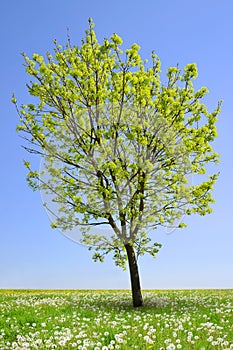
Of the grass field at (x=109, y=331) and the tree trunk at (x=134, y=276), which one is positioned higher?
the tree trunk at (x=134, y=276)

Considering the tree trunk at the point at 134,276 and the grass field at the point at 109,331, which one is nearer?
the grass field at the point at 109,331

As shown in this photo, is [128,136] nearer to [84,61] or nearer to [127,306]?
[84,61]

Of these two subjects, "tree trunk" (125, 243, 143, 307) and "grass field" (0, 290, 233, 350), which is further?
"tree trunk" (125, 243, 143, 307)

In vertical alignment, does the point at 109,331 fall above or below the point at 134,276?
below

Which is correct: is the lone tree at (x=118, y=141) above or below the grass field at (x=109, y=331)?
above

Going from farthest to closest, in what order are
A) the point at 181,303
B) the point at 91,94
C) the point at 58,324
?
the point at 181,303 < the point at 91,94 < the point at 58,324

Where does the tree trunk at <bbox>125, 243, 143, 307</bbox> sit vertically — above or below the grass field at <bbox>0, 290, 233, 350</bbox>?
above

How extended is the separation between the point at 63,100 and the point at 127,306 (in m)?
7.99

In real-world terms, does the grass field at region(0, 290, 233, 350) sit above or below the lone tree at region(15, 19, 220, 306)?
below

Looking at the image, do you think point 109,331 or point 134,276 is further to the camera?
point 134,276

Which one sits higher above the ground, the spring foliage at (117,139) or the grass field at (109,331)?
the spring foliage at (117,139)

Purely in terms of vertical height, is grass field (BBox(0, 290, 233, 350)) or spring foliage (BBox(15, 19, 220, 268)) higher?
spring foliage (BBox(15, 19, 220, 268))

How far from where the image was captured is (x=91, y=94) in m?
15.5

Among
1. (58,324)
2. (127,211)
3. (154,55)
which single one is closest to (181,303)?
(127,211)
